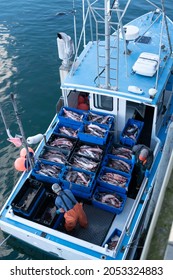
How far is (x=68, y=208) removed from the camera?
28.5 ft

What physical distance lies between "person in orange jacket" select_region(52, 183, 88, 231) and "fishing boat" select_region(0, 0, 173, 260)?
375mm

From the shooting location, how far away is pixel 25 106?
1510 centimetres

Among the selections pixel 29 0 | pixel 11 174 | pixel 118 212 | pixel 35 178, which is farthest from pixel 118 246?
pixel 29 0

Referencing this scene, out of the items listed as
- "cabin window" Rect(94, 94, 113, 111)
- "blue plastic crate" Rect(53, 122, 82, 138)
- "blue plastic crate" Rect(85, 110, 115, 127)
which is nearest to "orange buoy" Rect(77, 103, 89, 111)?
"blue plastic crate" Rect(85, 110, 115, 127)

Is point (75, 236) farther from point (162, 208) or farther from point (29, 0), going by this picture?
point (29, 0)

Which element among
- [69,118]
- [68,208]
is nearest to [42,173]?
[68,208]

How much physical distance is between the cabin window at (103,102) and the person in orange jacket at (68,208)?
136 inches

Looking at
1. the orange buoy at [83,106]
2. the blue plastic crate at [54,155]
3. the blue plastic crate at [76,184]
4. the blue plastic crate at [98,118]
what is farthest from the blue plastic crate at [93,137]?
the orange buoy at [83,106]

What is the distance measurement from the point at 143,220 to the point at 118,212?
885 millimetres

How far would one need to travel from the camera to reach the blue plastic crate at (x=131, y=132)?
10.6 m

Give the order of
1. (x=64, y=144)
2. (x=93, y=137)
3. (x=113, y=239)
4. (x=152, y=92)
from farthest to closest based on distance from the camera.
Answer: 1. (x=64, y=144)
2. (x=93, y=137)
3. (x=152, y=92)
4. (x=113, y=239)

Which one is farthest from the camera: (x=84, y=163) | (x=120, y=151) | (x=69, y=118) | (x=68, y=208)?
(x=69, y=118)

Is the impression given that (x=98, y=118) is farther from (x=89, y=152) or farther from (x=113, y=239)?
(x=113, y=239)

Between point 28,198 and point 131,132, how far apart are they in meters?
3.97
